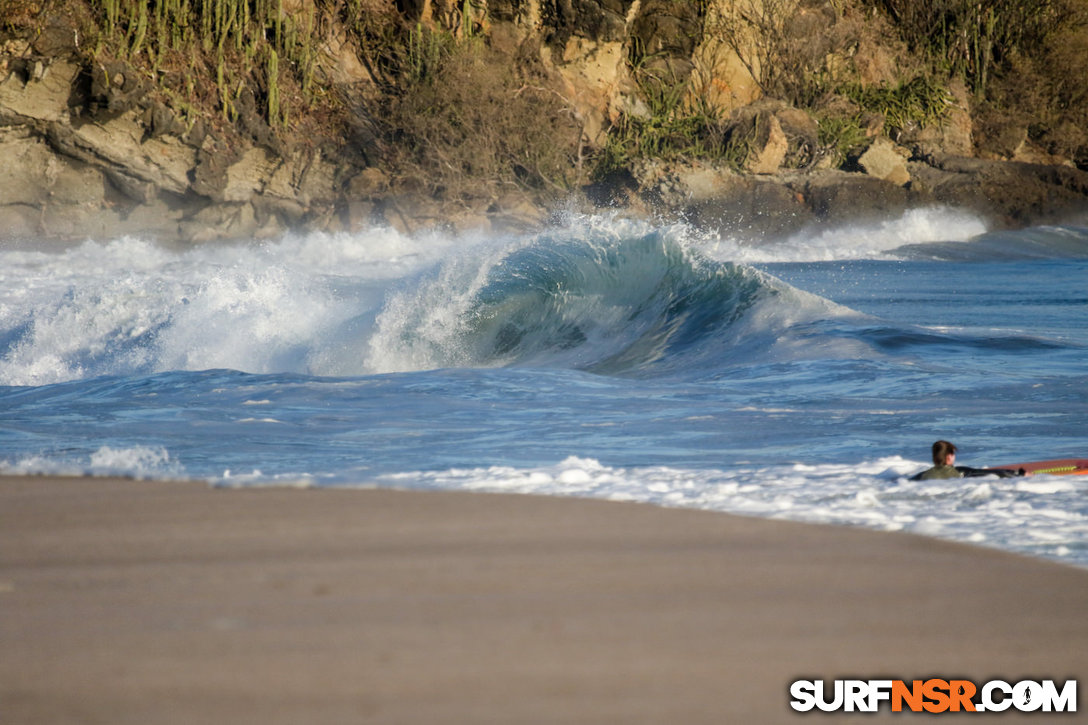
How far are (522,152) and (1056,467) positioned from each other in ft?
75.7

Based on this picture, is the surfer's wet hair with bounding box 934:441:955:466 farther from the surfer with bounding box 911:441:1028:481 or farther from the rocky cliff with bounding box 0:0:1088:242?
the rocky cliff with bounding box 0:0:1088:242

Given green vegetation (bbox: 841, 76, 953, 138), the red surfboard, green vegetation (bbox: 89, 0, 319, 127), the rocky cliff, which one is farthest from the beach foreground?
green vegetation (bbox: 841, 76, 953, 138)

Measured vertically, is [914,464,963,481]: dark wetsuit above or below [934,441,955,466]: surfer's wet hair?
below

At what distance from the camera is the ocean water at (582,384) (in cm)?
411

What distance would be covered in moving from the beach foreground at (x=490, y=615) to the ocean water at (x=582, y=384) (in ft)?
1.88

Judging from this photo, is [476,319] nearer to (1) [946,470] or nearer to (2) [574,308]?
(2) [574,308]

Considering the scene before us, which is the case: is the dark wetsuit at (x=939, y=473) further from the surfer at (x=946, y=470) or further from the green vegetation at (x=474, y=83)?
the green vegetation at (x=474, y=83)

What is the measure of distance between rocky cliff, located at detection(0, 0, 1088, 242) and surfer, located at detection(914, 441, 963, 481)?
21619mm

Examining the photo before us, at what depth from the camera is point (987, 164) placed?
2994cm

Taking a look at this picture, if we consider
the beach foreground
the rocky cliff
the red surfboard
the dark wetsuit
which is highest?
the rocky cliff

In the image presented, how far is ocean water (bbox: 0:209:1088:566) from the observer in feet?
13.5

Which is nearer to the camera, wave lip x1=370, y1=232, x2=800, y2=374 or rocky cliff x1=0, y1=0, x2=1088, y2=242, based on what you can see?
wave lip x1=370, y1=232, x2=800, y2=374

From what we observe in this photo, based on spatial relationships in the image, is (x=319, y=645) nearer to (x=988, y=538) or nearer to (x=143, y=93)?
(x=988, y=538)

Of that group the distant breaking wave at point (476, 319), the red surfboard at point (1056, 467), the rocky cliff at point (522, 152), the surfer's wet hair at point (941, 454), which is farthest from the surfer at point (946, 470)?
the rocky cliff at point (522, 152)
